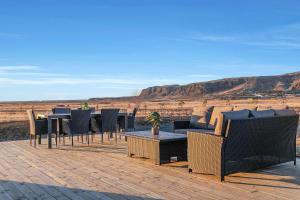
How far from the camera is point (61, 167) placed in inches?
221

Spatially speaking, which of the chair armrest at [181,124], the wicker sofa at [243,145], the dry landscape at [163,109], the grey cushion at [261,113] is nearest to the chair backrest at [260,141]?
the wicker sofa at [243,145]

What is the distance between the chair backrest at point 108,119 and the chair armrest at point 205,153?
131 inches

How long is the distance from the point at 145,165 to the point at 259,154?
164 cm

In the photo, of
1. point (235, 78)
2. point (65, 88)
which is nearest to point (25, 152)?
point (65, 88)

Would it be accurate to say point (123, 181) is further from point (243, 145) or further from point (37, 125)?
point (37, 125)

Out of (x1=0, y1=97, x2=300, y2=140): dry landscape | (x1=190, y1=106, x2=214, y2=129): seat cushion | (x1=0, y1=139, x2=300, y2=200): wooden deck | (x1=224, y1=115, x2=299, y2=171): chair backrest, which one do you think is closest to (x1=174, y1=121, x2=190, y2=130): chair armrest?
(x1=190, y1=106, x2=214, y2=129): seat cushion

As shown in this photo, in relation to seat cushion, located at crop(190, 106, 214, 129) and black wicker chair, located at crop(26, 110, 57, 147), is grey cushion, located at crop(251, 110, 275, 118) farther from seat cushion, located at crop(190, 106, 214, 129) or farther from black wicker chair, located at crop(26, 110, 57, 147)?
black wicker chair, located at crop(26, 110, 57, 147)

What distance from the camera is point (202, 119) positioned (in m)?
7.42

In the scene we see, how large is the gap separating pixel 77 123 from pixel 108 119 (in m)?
0.71

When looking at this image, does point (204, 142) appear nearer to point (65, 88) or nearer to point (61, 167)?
point (61, 167)

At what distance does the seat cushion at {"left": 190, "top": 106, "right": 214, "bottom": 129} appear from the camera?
288 inches

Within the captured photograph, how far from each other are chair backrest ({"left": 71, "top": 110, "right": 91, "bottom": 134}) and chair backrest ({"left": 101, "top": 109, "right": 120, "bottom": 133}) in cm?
35

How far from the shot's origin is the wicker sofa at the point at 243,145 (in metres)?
4.56

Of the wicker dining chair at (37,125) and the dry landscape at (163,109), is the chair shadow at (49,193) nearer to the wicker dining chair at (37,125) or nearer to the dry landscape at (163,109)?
the wicker dining chair at (37,125)
